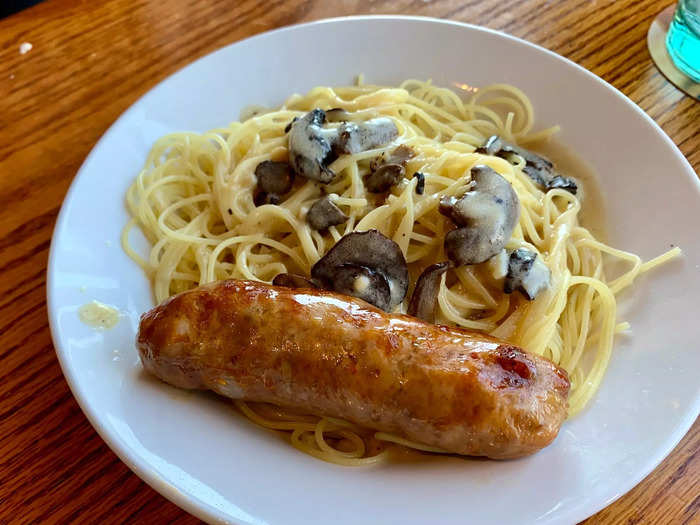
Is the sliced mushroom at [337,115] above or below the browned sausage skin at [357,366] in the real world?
above

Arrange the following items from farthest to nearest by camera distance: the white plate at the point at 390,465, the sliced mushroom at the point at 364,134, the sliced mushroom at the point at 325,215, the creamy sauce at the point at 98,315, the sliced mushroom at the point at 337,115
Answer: the sliced mushroom at the point at 337,115
the sliced mushroom at the point at 364,134
the sliced mushroom at the point at 325,215
the creamy sauce at the point at 98,315
the white plate at the point at 390,465

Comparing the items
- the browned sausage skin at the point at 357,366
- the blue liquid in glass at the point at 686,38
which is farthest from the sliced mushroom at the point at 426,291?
the blue liquid in glass at the point at 686,38

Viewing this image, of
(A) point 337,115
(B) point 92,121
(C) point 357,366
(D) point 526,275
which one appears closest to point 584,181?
(D) point 526,275

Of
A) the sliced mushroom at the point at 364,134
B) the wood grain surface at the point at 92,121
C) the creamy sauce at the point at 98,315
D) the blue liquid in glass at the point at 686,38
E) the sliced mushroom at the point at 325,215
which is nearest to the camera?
the wood grain surface at the point at 92,121

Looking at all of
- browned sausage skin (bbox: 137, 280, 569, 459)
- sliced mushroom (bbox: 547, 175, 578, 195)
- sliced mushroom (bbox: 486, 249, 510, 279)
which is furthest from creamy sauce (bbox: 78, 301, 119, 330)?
A: sliced mushroom (bbox: 547, 175, 578, 195)

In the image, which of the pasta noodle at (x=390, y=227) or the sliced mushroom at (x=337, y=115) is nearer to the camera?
the pasta noodle at (x=390, y=227)

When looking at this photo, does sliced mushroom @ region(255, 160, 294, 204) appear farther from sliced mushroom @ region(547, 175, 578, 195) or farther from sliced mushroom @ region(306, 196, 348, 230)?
sliced mushroom @ region(547, 175, 578, 195)

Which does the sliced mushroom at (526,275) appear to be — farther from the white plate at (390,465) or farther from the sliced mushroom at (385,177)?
the sliced mushroom at (385,177)
